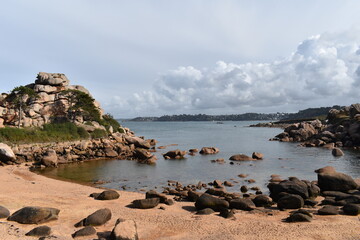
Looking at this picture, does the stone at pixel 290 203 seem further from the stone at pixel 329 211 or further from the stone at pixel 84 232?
the stone at pixel 84 232

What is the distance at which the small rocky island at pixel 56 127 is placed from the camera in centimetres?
3800

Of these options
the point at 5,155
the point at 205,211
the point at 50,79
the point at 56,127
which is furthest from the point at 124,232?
the point at 50,79

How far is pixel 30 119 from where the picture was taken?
164 ft

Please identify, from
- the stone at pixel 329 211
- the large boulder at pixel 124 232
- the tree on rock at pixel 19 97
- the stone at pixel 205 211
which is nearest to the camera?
the large boulder at pixel 124 232

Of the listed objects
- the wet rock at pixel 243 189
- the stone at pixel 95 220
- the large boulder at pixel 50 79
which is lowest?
the wet rock at pixel 243 189

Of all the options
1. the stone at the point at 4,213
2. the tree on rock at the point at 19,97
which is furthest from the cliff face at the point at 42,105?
the stone at the point at 4,213

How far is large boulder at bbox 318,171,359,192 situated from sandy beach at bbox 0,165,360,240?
7.08 metres

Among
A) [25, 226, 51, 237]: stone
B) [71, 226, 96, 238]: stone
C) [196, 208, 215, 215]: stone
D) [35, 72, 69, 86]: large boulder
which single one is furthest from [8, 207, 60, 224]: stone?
[35, 72, 69, 86]: large boulder

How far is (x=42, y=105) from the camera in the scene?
5497 cm

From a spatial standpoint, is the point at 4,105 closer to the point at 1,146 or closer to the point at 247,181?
the point at 1,146

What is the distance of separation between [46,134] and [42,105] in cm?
1258

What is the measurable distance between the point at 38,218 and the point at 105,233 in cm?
372

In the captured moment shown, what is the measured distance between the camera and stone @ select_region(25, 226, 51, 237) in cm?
1197

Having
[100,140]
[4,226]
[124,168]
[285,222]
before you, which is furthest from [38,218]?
[100,140]
